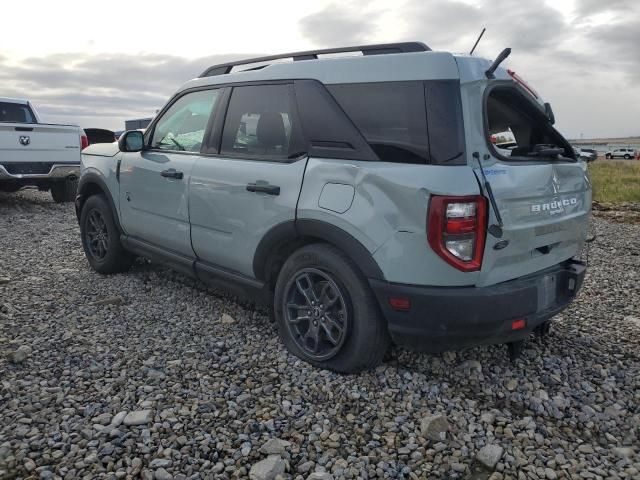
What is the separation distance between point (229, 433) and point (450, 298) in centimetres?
132

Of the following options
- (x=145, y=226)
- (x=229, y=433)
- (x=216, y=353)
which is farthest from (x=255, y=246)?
(x=145, y=226)

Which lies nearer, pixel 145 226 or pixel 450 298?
pixel 450 298

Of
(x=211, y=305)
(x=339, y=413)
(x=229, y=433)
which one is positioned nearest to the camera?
(x=229, y=433)

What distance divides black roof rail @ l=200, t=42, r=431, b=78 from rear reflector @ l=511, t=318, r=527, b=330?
62.0 inches

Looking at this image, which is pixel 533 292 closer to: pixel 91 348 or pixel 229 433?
pixel 229 433

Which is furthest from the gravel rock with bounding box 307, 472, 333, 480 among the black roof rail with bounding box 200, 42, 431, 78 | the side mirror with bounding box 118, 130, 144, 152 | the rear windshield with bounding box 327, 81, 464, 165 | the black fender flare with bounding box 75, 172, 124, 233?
the black fender flare with bounding box 75, 172, 124, 233

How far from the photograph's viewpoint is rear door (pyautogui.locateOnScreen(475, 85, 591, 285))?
2693 mm

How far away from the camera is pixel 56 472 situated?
→ 234 centimetres

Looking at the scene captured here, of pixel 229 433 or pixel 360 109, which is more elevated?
pixel 360 109

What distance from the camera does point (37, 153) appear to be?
29.7ft

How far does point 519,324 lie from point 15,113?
1076cm

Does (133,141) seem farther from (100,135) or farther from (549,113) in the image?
(100,135)

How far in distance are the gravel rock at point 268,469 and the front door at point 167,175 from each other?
2.05 m

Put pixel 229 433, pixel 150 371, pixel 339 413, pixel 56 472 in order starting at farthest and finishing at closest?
1. pixel 150 371
2. pixel 339 413
3. pixel 229 433
4. pixel 56 472
